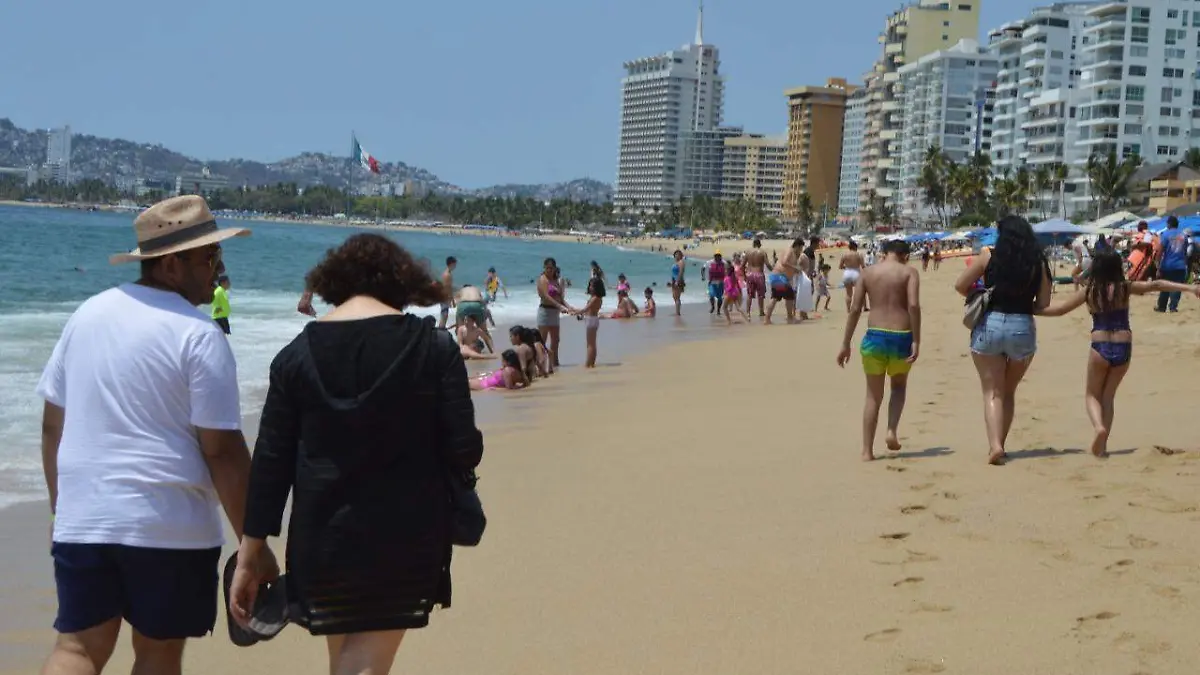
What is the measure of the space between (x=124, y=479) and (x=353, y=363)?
637mm

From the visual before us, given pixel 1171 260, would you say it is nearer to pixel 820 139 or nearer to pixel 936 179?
pixel 936 179

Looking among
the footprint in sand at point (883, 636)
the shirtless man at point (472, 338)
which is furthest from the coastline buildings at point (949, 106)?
the footprint in sand at point (883, 636)

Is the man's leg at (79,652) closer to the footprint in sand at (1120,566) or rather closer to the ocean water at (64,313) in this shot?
the ocean water at (64,313)

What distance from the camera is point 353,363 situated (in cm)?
290

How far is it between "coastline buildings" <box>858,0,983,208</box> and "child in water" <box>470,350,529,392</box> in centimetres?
13683

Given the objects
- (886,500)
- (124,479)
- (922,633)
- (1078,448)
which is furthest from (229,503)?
(1078,448)

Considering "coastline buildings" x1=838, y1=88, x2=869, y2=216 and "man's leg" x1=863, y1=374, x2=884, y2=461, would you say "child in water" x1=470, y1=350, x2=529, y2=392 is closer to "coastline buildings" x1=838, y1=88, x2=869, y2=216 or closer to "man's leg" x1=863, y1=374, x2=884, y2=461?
"man's leg" x1=863, y1=374, x2=884, y2=461

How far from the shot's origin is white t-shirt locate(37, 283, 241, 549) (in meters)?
3.03

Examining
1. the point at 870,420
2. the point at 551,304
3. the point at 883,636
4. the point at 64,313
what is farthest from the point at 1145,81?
the point at 883,636

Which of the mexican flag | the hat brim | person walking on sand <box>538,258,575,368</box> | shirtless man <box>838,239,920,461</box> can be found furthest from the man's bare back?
the mexican flag

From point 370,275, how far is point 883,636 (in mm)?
2247

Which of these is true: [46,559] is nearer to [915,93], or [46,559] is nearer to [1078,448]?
[1078,448]

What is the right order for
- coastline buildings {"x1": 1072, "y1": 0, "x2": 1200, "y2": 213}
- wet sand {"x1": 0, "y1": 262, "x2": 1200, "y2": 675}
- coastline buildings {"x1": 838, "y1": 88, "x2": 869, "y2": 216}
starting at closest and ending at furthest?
wet sand {"x1": 0, "y1": 262, "x2": 1200, "y2": 675} < coastline buildings {"x1": 1072, "y1": 0, "x2": 1200, "y2": 213} < coastline buildings {"x1": 838, "y1": 88, "x2": 869, "y2": 216}

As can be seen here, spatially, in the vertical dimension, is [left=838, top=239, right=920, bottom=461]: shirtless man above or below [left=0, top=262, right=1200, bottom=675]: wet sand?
above
